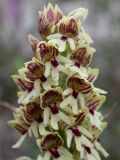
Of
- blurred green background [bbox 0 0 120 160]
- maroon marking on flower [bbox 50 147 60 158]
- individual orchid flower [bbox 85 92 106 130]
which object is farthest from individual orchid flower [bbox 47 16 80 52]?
blurred green background [bbox 0 0 120 160]

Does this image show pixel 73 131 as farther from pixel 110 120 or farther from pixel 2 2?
pixel 2 2

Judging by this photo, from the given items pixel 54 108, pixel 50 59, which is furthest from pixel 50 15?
pixel 54 108

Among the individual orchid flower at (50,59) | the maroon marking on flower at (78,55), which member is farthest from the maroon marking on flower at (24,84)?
the maroon marking on flower at (78,55)

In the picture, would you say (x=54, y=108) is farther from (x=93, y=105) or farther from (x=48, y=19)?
(x=48, y=19)

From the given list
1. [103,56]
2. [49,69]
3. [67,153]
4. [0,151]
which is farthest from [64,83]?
[103,56]

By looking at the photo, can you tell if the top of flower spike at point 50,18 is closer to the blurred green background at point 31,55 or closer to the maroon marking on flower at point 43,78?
the maroon marking on flower at point 43,78
